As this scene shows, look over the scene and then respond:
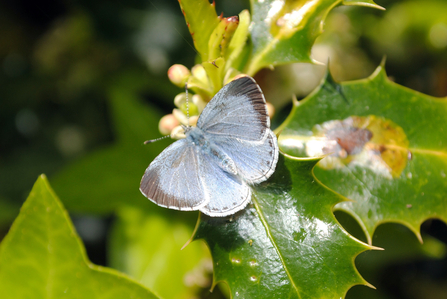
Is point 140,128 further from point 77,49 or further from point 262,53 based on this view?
point 262,53

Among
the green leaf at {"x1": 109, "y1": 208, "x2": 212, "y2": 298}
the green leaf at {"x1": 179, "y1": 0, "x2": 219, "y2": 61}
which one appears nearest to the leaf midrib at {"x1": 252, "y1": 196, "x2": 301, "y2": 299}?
the green leaf at {"x1": 179, "y1": 0, "x2": 219, "y2": 61}

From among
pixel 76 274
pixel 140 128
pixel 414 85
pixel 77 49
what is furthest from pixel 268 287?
pixel 77 49

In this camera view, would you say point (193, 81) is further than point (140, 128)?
No

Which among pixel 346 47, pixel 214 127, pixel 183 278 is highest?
pixel 214 127

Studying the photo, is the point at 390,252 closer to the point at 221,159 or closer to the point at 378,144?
the point at 378,144

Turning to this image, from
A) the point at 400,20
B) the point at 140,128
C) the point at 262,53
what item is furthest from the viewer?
the point at 400,20

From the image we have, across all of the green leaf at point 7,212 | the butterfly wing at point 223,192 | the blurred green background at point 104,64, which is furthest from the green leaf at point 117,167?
the butterfly wing at point 223,192

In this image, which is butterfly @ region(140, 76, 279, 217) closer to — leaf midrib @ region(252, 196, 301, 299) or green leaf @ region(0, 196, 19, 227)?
leaf midrib @ region(252, 196, 301, 299)
